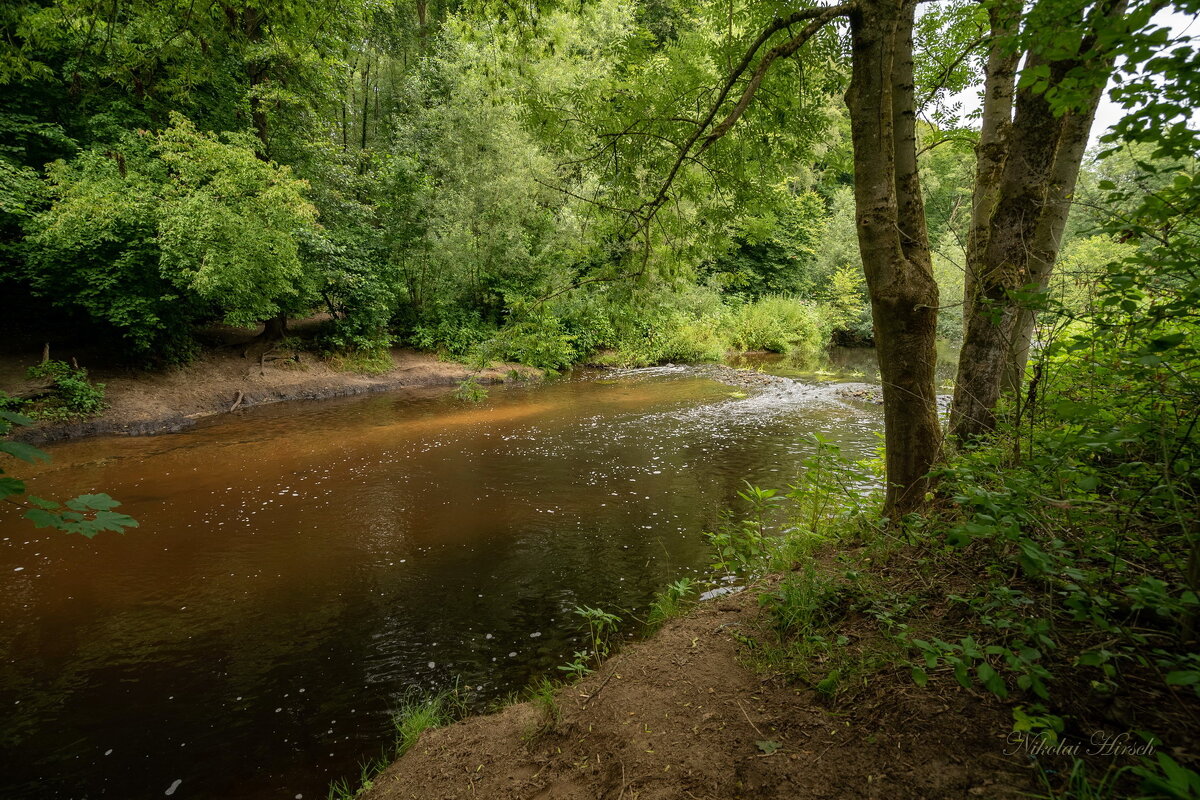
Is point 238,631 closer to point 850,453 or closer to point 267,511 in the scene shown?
point 267,511

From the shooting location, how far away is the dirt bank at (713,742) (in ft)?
6.40

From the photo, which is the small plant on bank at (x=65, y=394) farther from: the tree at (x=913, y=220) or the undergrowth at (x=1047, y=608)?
the undergrowth at (x=1047, y=608)

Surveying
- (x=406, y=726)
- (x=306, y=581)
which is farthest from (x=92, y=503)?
(x=306, y=581)

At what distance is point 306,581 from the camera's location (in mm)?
5613

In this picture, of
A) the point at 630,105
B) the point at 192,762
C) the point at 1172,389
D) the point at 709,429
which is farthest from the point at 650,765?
the point at 709,429

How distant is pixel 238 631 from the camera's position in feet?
15.7

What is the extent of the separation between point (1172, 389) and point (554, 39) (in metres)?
5.74

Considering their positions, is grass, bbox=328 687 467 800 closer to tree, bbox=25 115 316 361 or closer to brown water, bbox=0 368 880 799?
brown water, bbox=0 368 880 799

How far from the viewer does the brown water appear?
3590 millimetres

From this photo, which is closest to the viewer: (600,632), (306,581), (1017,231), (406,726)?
(406,726)

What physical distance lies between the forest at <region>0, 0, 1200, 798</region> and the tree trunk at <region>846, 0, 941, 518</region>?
2 cm

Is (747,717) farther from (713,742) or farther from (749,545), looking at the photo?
(749,545)

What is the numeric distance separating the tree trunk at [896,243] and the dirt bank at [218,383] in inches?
557

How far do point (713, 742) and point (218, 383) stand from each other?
1631 cm
